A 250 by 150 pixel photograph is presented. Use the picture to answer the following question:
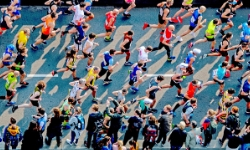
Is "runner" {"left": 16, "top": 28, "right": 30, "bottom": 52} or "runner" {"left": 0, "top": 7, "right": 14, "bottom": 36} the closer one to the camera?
"runner" {"left": 16, "top": 28, "right": 30, "bottom": 52}

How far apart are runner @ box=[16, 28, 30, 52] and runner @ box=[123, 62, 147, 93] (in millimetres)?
3336

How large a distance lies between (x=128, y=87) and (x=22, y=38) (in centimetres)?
354

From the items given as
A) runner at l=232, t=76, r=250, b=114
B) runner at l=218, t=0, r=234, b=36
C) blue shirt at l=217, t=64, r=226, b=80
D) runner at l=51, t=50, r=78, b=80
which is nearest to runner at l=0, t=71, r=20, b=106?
runner at l=51, t=50, r=78, b=80

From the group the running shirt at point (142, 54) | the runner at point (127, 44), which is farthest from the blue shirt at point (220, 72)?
the runner at point (127, 44)

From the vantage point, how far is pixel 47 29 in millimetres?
19328

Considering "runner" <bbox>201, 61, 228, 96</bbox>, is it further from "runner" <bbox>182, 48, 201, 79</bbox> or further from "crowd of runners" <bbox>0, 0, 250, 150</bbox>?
"runner" <bbox>182, 48, 201, 79</bbox>

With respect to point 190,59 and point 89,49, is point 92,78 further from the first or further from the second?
point 190,59

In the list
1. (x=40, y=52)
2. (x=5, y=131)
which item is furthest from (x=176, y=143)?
(x=40, y=52)

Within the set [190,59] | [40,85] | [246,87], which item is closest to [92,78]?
[40,85]

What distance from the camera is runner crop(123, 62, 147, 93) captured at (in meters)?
18.0

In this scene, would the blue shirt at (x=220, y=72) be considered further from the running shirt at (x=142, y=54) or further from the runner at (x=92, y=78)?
the runner at (x=92, y=78)

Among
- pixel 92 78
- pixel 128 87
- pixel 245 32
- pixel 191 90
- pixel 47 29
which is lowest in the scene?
pixel 128 87

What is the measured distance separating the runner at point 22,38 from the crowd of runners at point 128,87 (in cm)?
3

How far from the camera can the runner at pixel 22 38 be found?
18.5m
